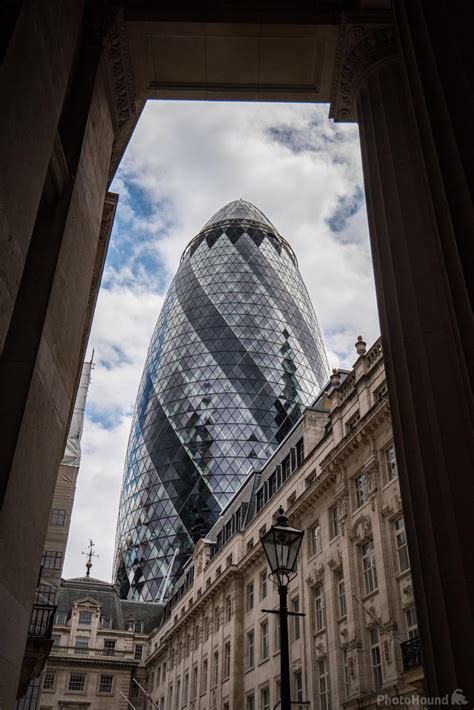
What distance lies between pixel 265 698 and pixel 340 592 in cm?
1033

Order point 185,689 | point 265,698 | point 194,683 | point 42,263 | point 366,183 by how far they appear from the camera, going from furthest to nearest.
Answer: point 185,689, point 194,683, point 265,698, point 366,183, point 42,263

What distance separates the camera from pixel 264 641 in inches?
1319

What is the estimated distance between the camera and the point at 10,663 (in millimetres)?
6102

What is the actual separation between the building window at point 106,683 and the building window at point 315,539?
46.5 metres

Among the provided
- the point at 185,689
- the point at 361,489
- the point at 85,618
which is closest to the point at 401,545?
the point at 361,489

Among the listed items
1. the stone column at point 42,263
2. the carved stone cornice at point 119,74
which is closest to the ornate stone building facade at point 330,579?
the stone column at point 42,263

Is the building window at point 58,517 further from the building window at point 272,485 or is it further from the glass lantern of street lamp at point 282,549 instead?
the glass lantern of street lamp at point 282,549

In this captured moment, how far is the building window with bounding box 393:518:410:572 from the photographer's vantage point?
68.3 ft

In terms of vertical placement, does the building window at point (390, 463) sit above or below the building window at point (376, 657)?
above

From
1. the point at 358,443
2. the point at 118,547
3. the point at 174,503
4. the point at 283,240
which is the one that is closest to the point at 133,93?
the point at 358,443

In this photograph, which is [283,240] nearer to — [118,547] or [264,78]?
[118,547]

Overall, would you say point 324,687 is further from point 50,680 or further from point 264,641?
point 50,680

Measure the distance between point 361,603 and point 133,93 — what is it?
61.2 ft

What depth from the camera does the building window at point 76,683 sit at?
64.6 m
